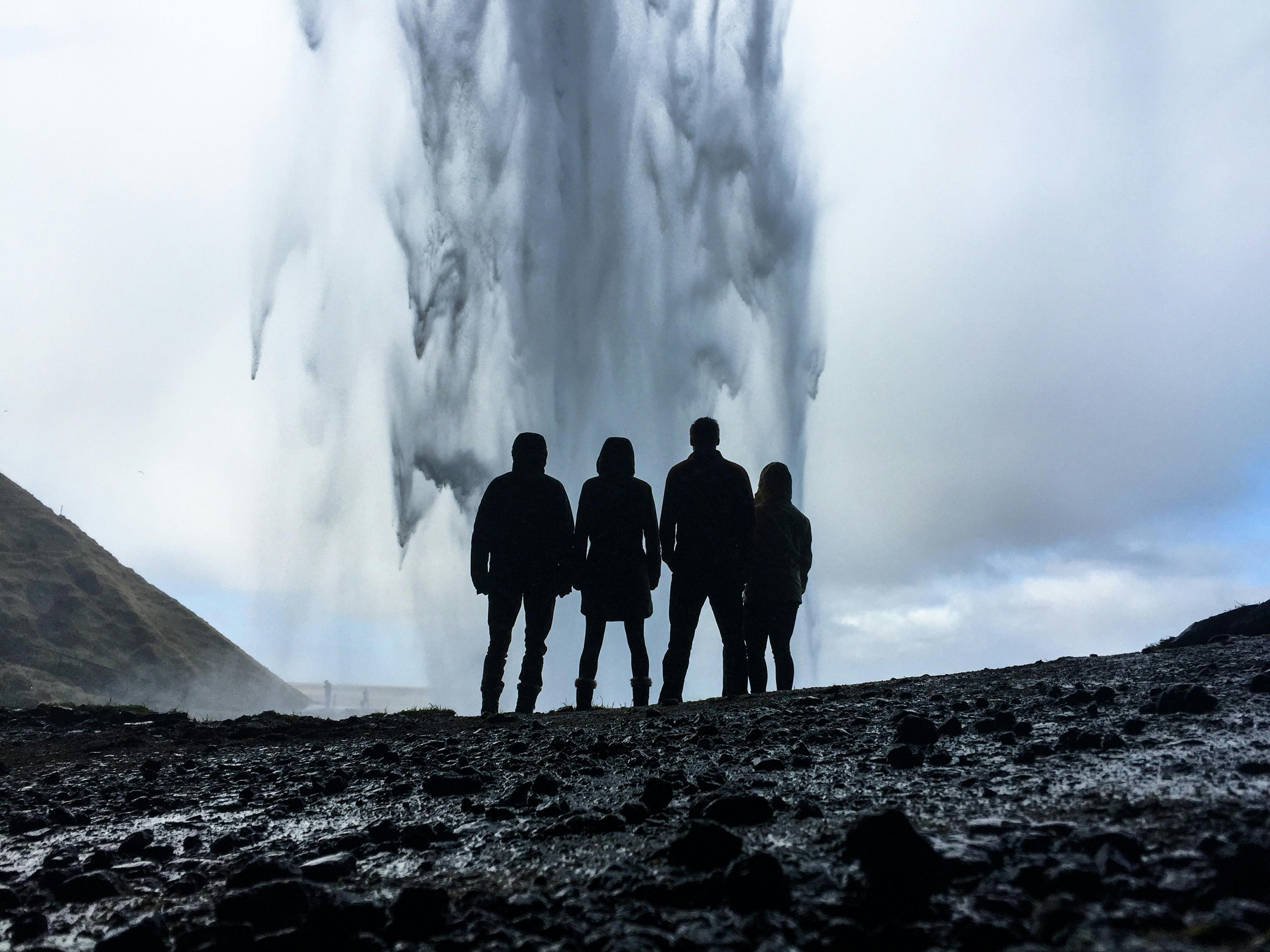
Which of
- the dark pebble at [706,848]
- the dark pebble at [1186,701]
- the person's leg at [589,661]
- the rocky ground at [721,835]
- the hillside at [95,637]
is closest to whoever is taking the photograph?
the rocky ground at [721,835]

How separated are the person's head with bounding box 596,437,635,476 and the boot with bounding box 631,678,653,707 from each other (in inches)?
107

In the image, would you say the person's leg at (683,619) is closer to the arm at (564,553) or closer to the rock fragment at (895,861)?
the arm at (564,553)

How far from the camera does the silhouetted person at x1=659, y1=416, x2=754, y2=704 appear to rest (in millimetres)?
10398

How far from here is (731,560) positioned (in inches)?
410

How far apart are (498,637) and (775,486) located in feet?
14.3

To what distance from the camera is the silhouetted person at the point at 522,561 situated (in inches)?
424

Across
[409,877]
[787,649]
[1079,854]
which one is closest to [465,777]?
[409,877]

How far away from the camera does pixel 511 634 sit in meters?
11.0

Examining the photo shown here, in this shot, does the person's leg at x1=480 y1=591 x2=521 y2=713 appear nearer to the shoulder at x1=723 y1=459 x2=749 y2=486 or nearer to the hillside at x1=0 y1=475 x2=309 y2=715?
the shoulder at x1=723 y1=459 x2=749 y2=486

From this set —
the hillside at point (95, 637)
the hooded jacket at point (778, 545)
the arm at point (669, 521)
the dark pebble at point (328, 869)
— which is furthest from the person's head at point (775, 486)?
the hillside at point (95, 637)

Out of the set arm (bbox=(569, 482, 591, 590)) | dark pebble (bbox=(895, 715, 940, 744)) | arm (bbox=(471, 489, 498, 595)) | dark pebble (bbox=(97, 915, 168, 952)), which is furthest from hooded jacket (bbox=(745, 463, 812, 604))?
dark pebble (bbox=(97, 915, 168, 952))

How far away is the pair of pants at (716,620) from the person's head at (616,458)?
1614mm

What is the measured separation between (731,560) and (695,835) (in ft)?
24.6

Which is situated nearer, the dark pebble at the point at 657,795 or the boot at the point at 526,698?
the dark pebble at the point at 657,795
